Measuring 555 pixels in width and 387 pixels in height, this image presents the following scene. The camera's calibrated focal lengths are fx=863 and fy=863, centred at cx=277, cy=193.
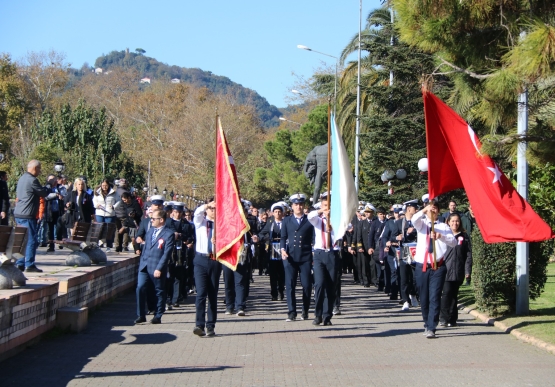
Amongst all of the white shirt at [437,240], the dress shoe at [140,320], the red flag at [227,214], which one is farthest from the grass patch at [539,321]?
the dress shoe at [140,320]

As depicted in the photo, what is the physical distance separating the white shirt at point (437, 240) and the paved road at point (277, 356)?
1.20 meters

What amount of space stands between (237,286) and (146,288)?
233cm

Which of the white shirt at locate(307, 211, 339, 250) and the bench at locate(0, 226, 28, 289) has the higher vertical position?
the white shirt at locate(307, 211, 339, 250)

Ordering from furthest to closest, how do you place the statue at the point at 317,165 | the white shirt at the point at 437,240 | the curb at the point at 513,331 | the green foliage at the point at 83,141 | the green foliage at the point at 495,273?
the green foliage at the point at 83,141
the statue at the point at 317,165
the green foliage at the point at 495,273
the white shirt at the point at 437,240
the curb at the point at 513,331

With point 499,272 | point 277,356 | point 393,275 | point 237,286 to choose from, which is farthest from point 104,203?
point 277,356

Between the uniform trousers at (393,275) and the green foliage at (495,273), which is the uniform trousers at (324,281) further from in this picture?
the uniform trousers at (393,275)

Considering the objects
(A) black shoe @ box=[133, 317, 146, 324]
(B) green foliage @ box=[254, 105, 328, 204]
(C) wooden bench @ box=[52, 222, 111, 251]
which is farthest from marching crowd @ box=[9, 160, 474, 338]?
(B) green foliage @ box=[254, 105, 328, 204]

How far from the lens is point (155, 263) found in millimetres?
13031

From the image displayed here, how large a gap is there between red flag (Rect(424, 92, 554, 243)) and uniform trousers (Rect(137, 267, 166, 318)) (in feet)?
15.0

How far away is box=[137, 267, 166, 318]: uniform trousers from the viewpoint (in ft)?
42.9

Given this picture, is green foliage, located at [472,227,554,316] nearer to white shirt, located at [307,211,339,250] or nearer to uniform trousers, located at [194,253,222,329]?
white shirt, located at [307,211,339,250]

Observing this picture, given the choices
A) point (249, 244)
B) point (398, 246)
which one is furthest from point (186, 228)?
point (398, 246)

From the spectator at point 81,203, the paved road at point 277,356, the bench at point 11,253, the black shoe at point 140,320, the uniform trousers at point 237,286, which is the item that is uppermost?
the spectator at point 81,203

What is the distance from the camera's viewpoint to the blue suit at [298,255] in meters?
14.0
